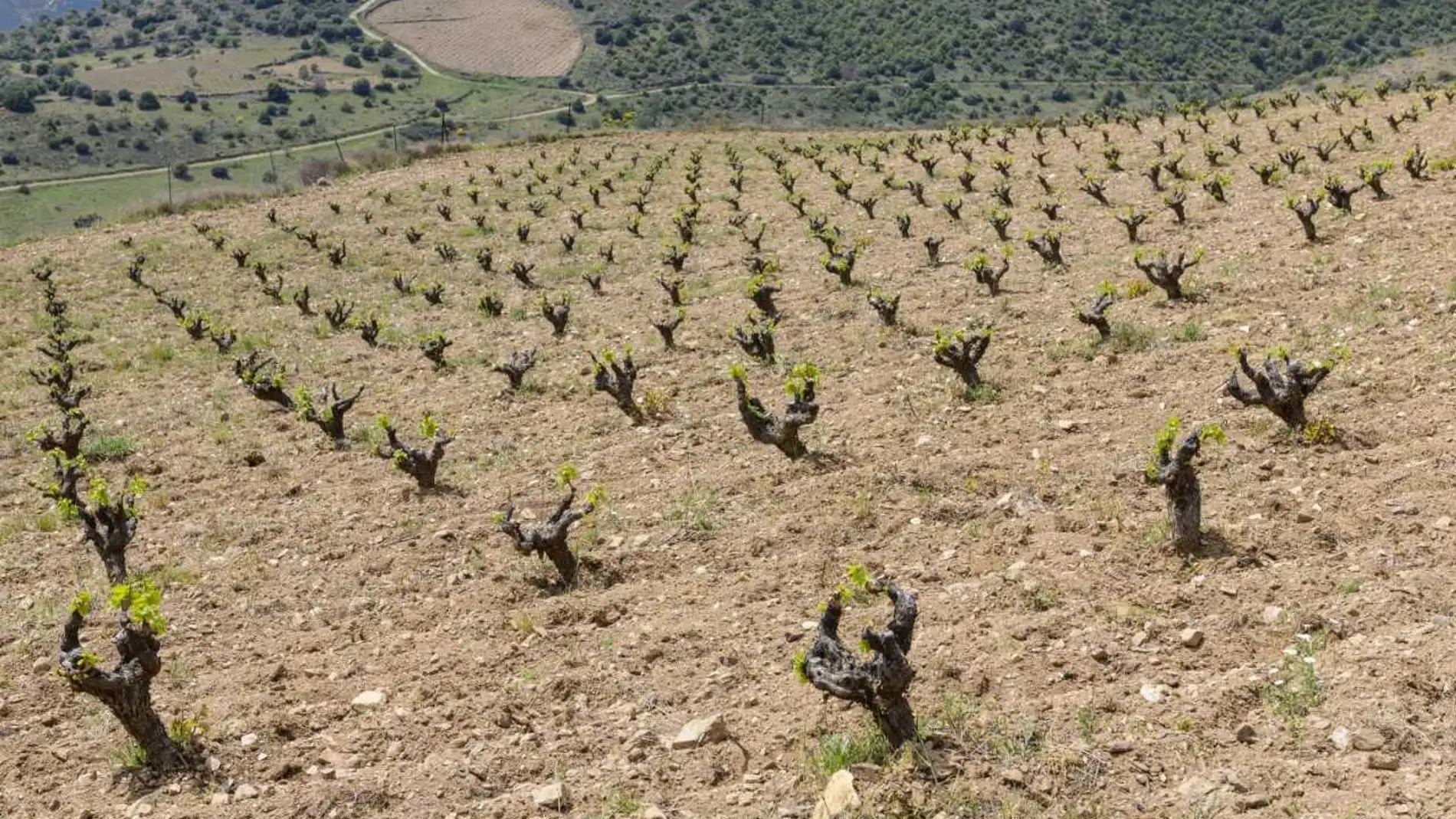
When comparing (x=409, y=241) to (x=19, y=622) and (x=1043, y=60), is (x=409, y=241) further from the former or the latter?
(x=1043, y=60)

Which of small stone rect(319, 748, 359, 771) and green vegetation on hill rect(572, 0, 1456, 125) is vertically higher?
green vegetation on hill rect(572, 0, 1456, 125)

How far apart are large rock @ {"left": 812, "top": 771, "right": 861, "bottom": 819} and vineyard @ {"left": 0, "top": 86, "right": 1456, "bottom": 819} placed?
0.03 meters

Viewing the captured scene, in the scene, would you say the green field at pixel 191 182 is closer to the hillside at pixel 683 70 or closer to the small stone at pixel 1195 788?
the hillside at pixel 683 70

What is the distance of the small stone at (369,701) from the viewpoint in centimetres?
812

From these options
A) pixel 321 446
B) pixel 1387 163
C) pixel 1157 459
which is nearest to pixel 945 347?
pixel 1157 459

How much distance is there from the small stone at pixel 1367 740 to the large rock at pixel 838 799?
9.63 ft

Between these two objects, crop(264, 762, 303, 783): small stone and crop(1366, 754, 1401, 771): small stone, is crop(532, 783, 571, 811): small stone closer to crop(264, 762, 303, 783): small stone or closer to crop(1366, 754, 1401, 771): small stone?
crop(264, 762, 303, 783): small stone

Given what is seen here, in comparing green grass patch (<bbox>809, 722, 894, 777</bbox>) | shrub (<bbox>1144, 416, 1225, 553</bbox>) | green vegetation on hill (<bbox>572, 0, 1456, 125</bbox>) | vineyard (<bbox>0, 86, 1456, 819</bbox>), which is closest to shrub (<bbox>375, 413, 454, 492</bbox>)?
vineyard (<bbox>0, 86, 1456, 819</bbox>)

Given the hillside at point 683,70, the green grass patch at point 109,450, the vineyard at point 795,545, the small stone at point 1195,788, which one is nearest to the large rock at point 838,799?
the vineyard at point 795,545

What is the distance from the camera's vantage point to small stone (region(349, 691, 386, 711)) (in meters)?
8.12

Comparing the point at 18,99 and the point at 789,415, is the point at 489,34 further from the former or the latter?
the point at 789,415

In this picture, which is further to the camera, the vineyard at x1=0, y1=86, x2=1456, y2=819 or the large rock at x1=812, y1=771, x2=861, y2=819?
the vineyard at x1=0, y1=86, x2=1456, y2=819

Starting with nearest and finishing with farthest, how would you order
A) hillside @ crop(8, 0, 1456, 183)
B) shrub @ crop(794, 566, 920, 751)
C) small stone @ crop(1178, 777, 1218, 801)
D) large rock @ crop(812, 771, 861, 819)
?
small stone @ crop(1178, 777, 1218, 801) < large rock @ crop(812, 771, 861, 819) < shrub @ crop(794, 566, 920, 751) < hillside @ crop(8, 0, 1456, 183)

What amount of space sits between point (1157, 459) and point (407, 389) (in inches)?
554
